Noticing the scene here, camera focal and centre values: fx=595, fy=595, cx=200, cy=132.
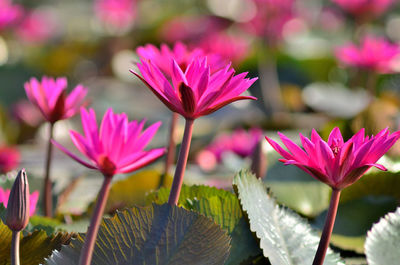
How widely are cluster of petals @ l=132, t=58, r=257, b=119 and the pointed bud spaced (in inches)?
4.9

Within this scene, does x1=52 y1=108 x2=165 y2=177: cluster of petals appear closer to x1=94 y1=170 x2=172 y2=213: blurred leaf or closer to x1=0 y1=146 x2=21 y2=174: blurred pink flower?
x1=94 y1=170 x2=172 y2=213: blurred leaf

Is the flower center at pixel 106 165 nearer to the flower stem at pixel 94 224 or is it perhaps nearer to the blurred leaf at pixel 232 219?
the flower stem at pixel 94 224

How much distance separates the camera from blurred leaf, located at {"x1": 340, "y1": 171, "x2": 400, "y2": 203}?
76 cm

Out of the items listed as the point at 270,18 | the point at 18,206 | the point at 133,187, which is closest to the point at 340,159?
the point at 18,206

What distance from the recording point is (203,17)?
295 cm

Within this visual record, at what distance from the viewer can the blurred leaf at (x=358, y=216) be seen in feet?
2.48

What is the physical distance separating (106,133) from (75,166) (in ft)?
2.76

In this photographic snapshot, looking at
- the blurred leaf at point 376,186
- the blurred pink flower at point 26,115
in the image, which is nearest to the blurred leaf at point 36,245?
the blurred leaf at point 376,186

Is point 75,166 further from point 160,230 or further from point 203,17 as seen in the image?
point 203,17

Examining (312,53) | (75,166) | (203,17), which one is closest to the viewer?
(75,166)

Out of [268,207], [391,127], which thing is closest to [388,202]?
[268,207]

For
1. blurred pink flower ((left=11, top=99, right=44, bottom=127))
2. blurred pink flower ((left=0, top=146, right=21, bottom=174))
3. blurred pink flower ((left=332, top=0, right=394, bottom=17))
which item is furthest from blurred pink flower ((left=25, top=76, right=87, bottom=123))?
blurred pink flower ((left=332, top=0, right=394, bottom=17))

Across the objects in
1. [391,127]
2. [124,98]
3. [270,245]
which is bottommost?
[270,245]

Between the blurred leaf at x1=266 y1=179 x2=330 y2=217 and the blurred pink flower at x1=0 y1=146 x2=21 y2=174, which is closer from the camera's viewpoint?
the blurred leaf at x1=266 y1=179 x2=330 y2=217
